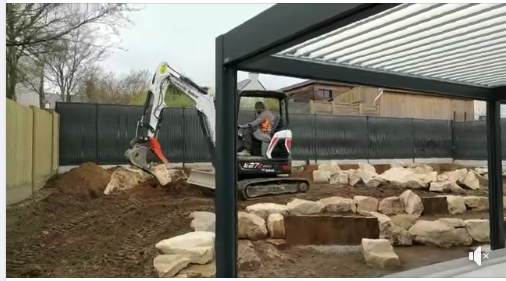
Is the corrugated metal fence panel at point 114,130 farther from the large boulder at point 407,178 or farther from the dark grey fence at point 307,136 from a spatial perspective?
the large boulder at point 407,178

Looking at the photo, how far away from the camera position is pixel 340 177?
3820mm

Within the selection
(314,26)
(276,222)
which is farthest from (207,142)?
(314,26)

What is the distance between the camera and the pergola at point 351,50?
4.75 ft

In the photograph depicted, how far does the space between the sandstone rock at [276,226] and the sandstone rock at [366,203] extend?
2.59ft

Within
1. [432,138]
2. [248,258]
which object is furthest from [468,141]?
[248,258]

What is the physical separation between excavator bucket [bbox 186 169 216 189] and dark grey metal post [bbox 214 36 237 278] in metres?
1.31

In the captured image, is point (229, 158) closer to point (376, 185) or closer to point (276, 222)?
point (276, 222)

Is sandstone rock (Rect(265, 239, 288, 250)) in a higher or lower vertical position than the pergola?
lower

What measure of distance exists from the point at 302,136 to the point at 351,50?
1751 mm

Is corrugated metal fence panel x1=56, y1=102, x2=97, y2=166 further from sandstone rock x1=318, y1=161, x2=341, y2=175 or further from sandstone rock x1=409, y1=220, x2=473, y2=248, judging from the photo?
sandstone rock x1=409, y1=220, x2=473, y2=248

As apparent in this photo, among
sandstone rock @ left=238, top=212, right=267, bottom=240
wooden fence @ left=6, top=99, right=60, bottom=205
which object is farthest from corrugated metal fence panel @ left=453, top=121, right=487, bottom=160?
wooden fence @ left=6, top=99, right=60, bottom=205

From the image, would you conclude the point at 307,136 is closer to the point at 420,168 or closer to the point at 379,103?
the point at 379,103

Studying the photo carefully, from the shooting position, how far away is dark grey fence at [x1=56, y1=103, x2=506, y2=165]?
324 cm

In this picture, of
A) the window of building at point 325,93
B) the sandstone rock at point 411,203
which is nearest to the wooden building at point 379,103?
the window of building at point 325,93
